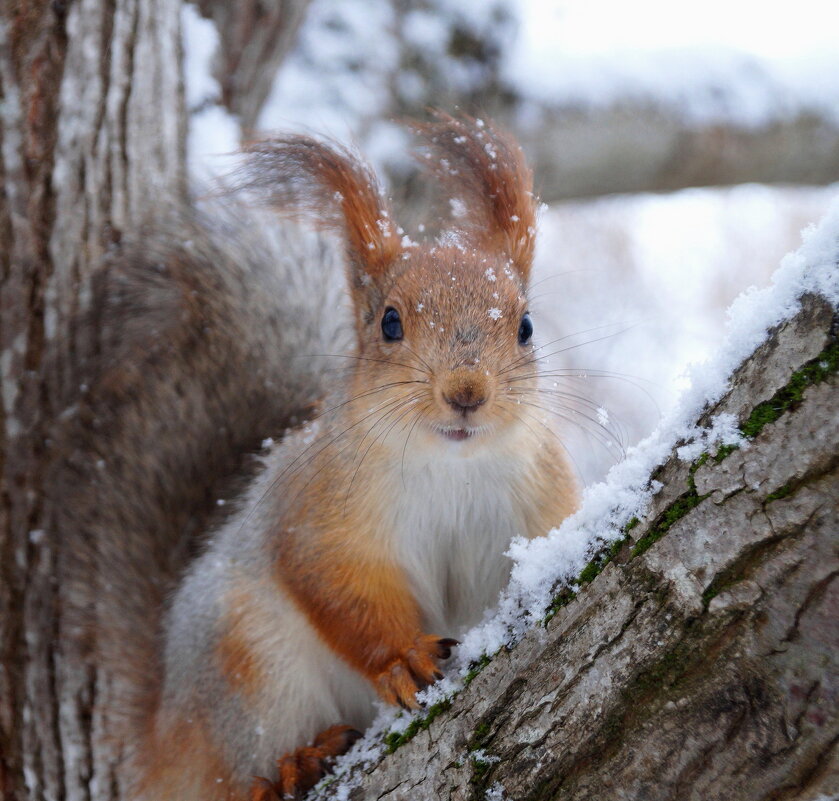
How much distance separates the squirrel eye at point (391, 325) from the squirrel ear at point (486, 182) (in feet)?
0.67

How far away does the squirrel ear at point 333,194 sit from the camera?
4.31ft

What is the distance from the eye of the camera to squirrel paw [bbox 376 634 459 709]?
1136mm

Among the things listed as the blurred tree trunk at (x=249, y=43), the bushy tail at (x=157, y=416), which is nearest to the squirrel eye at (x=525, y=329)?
the bushy tail at (x=157, y=416)

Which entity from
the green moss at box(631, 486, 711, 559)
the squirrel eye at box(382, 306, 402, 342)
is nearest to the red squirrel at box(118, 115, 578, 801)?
the squirrel eye at box(382, 306, 402, 342)

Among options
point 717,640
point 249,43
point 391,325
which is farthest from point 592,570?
point 249,43

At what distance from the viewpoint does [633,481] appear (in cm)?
90

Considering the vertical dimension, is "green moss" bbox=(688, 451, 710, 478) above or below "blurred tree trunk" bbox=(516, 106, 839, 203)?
below

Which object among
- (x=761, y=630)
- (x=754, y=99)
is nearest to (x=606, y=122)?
(x=754, y=99)

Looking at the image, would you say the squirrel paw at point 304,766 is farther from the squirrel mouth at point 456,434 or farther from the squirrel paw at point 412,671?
the squirrel mouth at point 456,434

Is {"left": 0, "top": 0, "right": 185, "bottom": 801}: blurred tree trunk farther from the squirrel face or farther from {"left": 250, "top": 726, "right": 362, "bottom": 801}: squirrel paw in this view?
the squirrel face

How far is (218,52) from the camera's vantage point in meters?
1.98

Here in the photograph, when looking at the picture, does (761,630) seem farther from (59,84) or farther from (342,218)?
(59,84)

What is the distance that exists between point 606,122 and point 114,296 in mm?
1389

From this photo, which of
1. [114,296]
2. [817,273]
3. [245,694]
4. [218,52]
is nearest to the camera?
[817,273]
